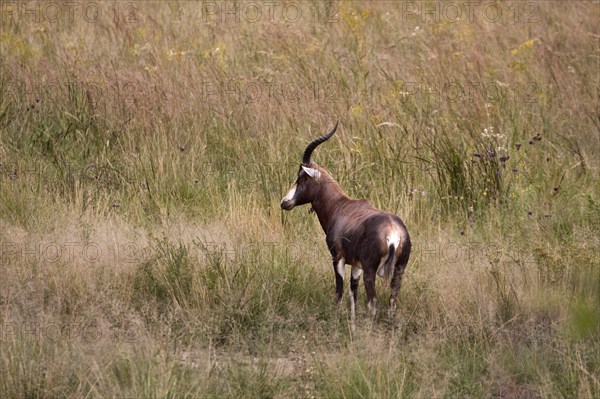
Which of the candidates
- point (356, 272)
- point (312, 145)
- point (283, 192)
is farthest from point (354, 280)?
point (283, 192)

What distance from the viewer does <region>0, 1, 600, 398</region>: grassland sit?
6652 mm

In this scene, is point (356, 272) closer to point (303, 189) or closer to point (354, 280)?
point (354, 280)

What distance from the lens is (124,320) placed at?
7238 millimetres

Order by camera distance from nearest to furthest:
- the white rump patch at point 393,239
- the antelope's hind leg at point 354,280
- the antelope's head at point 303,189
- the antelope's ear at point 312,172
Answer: the white rump patch at point 393,239, the antelope's hind leg at point 354,280, the antelope's ear at point 312,172, the antelope's head at point 303,189

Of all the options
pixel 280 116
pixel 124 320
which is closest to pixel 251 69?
pixel 280 116

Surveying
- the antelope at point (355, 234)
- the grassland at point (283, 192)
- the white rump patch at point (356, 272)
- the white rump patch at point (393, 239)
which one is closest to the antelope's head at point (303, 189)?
the antelope at point (355, 234)

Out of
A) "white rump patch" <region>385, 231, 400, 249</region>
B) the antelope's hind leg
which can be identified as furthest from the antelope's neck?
"white rump patch" <region>385, 231, 400, 249</region>

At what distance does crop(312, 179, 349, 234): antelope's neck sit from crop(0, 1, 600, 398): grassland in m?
0.42

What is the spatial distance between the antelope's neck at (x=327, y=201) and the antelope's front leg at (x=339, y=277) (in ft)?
1.30

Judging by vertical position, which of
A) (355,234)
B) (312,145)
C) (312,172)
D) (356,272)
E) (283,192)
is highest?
(312,145)

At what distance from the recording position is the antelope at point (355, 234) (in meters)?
7.14

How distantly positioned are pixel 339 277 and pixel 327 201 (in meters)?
0.69

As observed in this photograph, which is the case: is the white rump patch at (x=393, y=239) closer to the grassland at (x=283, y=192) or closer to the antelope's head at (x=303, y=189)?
the grassland at (x=283, y=192)

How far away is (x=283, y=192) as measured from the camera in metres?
9.91
